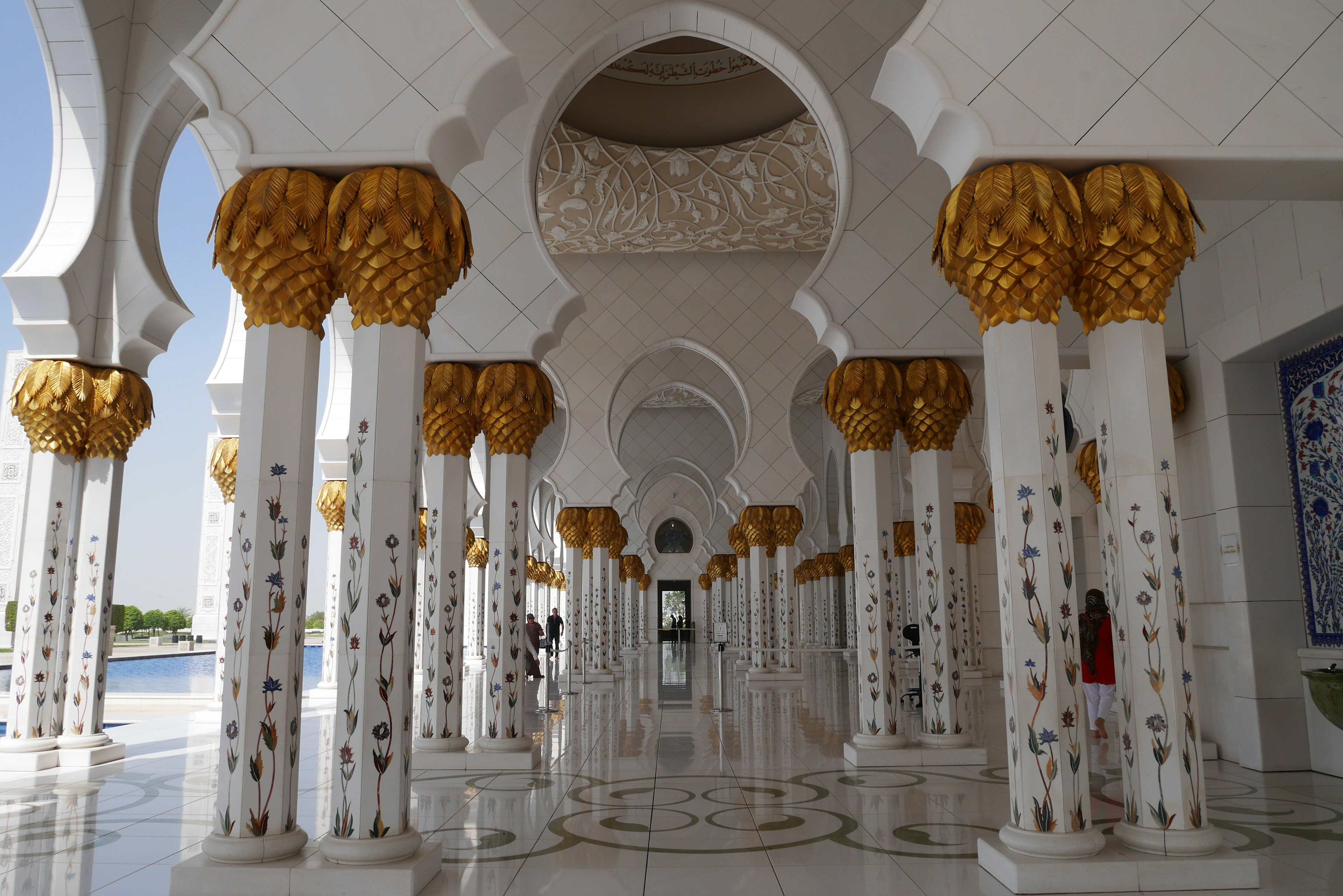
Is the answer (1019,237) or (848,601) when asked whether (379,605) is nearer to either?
(1019,237)

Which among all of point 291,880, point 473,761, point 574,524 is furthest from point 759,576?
point 291,880

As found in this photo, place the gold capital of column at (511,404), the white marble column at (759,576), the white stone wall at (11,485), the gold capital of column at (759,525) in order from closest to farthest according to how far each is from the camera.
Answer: the gold capital of column at (511,404) → the gold capital of column at (759,525) → the white marble column at (759,576) → the white stone wall at (11,485)

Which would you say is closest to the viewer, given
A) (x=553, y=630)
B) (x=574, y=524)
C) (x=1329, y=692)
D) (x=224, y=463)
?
(x=1329, y=692)

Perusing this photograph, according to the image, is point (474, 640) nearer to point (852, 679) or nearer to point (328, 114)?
point (852, 679)

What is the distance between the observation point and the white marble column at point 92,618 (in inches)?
241

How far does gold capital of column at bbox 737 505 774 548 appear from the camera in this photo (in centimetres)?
1247

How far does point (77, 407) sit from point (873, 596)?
6.12m

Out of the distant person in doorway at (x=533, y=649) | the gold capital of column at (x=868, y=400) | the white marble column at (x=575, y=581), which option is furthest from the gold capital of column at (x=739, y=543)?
the gold capital of column at (x=868, y=400)

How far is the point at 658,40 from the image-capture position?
643 cm

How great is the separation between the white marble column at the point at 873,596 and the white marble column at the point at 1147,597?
2.65 meters

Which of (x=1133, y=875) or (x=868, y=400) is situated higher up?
(x=868, y=400)

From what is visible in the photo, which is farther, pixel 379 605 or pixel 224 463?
pixel 224 463

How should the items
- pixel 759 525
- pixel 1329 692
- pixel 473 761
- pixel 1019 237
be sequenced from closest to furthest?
pixel 1019 237 < pixel 1329 692 < pixel 473 761 < pixel 759 525

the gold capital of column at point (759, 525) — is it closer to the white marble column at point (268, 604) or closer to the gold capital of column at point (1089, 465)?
the gold capital of column at point (1089, 465)
